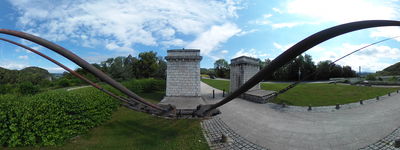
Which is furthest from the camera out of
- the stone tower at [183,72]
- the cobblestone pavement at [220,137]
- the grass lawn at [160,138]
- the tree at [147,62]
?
the tree at [147,62]

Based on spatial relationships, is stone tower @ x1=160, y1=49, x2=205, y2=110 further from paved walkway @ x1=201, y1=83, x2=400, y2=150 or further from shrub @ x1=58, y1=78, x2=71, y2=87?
shrub @ x1=58, y1=78, x2=71, y2=87

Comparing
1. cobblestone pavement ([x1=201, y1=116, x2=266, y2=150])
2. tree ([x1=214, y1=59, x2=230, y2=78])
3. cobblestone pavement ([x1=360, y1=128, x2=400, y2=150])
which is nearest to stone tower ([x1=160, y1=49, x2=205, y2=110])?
cobblestone pavement ([x1=201, y1=116, x2=266, y2=150])

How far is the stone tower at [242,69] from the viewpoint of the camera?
4607 mm

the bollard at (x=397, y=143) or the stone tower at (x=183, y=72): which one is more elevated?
the stone tower at (x=183, y=72)

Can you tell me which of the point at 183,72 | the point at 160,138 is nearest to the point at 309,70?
the point at 160,138

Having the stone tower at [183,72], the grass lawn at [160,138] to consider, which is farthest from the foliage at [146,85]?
the grass lawn at [160,138]

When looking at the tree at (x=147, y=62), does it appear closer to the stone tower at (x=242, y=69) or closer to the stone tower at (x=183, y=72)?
the stone tower at (x=183, y=72)

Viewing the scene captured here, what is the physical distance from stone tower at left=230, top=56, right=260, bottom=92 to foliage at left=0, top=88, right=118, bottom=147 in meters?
4.14

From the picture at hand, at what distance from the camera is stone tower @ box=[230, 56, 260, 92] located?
4.61m

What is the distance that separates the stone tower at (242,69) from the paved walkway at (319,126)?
10.7 feet

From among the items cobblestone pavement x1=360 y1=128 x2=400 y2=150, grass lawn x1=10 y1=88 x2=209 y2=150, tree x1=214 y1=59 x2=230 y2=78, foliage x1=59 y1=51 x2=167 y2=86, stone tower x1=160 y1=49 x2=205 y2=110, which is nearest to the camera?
cobblestone pavement x1=360 y1=128 x2=400 y2=150

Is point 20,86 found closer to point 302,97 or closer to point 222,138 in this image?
point 222,138

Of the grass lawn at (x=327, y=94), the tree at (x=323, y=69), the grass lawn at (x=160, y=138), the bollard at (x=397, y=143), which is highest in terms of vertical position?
the tree at (x=323, y=69)

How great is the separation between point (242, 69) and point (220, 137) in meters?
3.79
